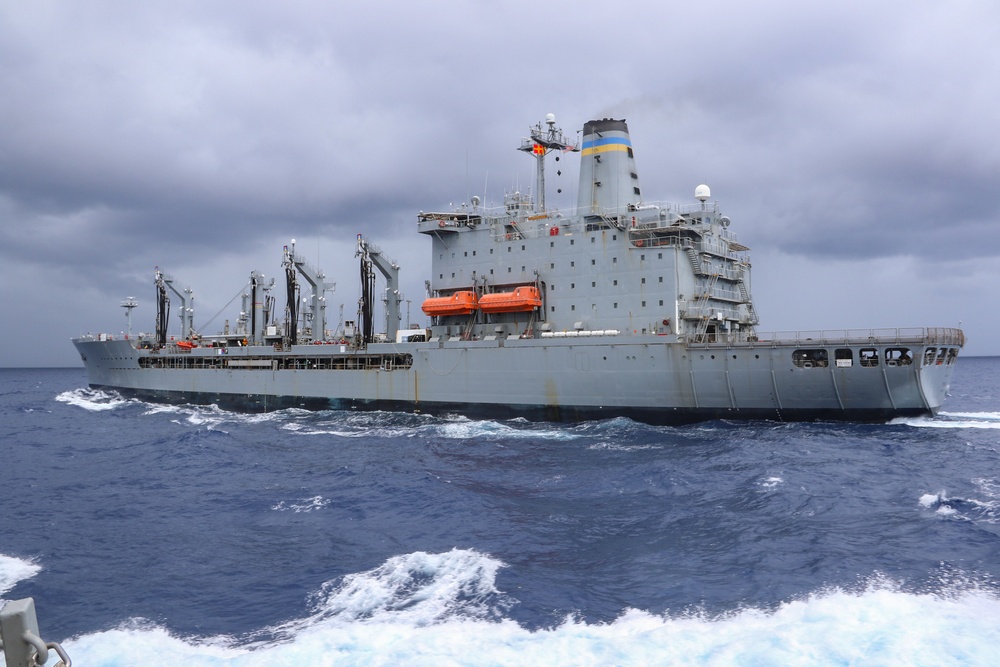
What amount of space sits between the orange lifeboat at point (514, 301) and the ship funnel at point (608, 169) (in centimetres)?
455

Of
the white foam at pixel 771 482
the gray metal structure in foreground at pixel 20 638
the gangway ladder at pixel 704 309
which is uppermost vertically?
the gangway ladder at pixel 704 309

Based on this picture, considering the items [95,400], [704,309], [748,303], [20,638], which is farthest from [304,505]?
[95,400]

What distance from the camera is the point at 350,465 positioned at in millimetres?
21828

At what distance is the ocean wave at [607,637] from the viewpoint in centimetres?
870

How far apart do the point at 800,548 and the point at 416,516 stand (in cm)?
787

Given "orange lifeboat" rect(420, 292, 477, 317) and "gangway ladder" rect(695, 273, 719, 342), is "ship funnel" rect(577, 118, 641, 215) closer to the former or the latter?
"gangway ladder" rect(695, 273, 719, 342)

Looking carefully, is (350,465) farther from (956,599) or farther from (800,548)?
(956,599)

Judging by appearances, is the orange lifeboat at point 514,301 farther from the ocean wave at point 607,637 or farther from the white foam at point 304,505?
the ocean wave at point 607,637

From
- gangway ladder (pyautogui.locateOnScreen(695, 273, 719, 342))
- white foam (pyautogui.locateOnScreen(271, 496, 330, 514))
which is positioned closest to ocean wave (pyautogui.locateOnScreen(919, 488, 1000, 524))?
gangway ladder (pyautogui.locateOnScreen(695, 273, 719, 342))

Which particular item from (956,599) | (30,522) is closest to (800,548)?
(956,599)

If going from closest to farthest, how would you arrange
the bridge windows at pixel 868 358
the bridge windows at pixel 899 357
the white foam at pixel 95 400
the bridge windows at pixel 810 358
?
1. the bridge windows at pixel 899 357
2. the bridge windows at pixel 868 358
3. the bridge windows at pixel 810 358
4. the white foam at pixel 95 400

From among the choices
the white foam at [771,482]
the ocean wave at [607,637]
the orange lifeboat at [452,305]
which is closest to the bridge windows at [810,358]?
the white foam at [771,482]

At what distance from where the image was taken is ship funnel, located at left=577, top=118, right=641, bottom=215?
31.9 m

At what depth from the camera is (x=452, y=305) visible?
3291cm
